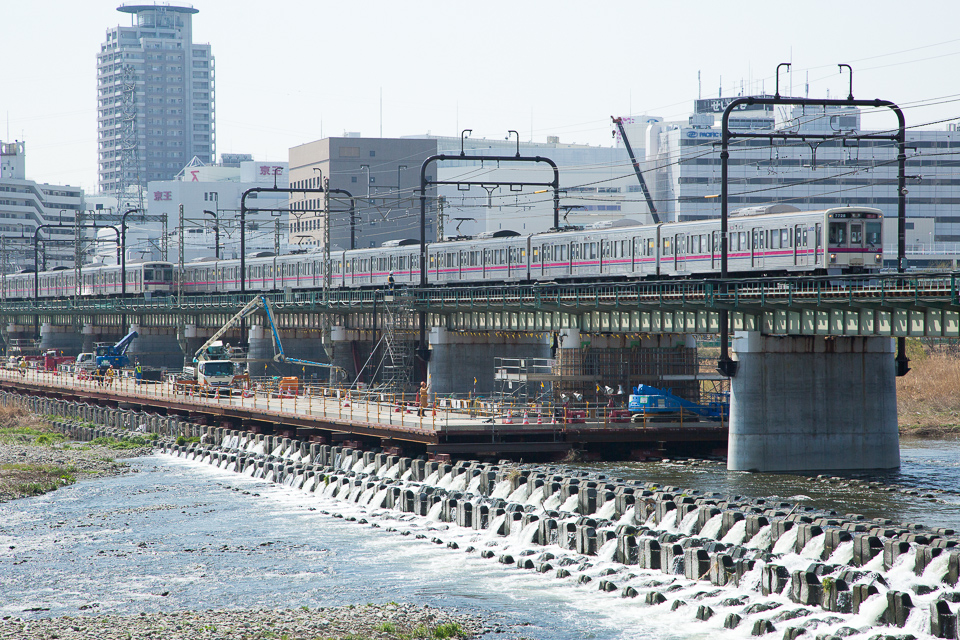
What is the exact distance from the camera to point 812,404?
124ft

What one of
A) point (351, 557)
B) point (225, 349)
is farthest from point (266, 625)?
point (225, 349)

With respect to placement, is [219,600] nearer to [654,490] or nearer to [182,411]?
[654,490]

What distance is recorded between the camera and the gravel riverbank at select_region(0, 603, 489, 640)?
71.5ft

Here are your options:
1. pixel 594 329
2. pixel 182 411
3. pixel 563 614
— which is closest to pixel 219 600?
Result: pixel 563 614

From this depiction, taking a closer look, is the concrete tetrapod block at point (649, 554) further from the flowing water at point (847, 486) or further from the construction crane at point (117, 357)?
the construction crane at point (117, 357)

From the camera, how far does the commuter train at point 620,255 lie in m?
42.6

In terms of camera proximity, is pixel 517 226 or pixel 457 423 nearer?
pixel 457 423

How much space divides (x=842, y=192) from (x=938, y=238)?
1447cm

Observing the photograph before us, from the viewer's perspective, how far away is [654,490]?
3128 cm

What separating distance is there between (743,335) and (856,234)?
723 centimetres

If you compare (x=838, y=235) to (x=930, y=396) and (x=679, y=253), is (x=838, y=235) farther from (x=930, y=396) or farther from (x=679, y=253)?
(x=930, y=396)

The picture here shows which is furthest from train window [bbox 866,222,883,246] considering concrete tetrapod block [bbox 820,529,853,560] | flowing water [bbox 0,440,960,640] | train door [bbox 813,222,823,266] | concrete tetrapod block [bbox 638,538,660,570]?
concrete tetrapod block [bbox 638,538,660,570]

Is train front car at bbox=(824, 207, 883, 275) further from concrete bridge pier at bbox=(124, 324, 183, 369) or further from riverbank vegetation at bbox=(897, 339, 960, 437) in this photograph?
concrete bridge pier at bbox=(124, 324, 183, 369)

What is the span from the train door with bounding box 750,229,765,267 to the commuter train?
39 mm
